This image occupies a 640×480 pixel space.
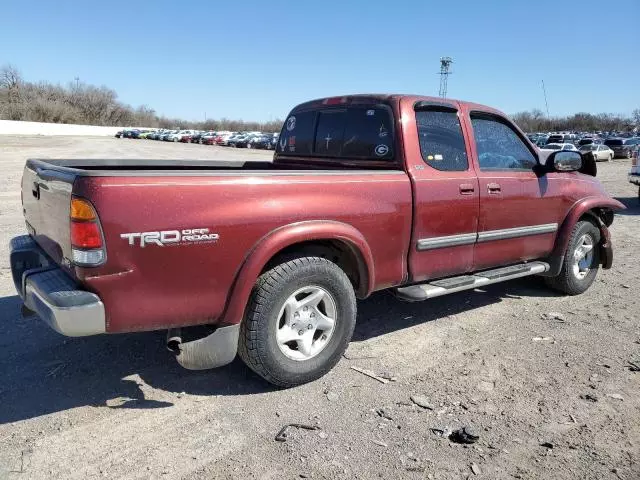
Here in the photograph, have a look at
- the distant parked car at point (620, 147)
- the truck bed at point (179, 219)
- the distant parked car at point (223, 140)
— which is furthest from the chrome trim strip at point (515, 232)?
the distant parked car at point (223, 140)

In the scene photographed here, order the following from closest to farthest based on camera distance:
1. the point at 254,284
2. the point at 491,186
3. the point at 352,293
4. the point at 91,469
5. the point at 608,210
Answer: the point at 91,469, the point at 254,284, the point at 352,293, the point at 491,186, the point at 608,210

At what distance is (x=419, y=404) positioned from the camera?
3.29 meters

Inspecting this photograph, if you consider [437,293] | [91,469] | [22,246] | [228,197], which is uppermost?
[228,197]

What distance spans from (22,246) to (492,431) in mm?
3397

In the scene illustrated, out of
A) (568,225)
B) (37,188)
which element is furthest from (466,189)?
(37,188)

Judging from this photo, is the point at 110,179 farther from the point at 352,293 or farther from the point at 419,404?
the point at 419,404

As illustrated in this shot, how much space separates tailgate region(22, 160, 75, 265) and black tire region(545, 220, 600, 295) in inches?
182

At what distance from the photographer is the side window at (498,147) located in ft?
15.0

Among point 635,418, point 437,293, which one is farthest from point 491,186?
point 635,418

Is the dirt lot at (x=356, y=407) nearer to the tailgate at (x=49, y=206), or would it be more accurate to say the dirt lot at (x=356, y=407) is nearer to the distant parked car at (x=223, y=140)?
the tailgate at (x=49, y=206)

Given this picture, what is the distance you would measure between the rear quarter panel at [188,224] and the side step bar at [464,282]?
2.78 ft

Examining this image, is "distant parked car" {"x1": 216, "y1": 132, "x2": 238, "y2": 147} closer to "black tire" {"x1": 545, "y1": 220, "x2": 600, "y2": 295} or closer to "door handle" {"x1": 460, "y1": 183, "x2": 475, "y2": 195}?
"black tire" {"x1": 545, "y1": 220, "x2": 600, "y2": 295}

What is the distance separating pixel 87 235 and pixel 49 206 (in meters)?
0.68

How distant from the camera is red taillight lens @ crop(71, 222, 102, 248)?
2.66 meters
